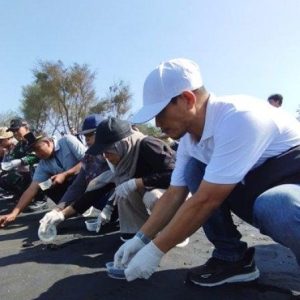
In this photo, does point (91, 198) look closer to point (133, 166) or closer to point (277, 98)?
point (133, 166)

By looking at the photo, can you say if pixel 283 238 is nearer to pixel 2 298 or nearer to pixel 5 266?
pixel 2 298

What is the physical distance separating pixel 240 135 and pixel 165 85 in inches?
14.7

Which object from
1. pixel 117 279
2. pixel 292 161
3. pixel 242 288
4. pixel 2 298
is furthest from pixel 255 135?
pixel 2 298

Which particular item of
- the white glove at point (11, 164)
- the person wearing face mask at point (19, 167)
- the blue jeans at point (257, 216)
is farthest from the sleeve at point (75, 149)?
the blue jeans at point (257, 216)

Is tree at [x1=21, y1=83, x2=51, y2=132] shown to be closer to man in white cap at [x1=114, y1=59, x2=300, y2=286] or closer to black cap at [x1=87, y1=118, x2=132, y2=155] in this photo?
black cap at [x1=87, y1=118, x2=132, y2=155]

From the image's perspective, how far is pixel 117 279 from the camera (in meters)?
2.12

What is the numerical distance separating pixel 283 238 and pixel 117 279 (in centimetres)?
96

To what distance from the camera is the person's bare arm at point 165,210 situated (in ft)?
6.75

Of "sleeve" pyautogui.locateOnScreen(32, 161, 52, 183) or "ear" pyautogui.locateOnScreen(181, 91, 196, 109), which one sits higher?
"ear" pyautogui.locateOnScreen(181, 91, 196, 109)

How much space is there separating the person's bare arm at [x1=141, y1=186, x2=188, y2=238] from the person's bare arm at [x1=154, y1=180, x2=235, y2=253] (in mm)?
306

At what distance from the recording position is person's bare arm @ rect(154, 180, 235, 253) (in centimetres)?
159

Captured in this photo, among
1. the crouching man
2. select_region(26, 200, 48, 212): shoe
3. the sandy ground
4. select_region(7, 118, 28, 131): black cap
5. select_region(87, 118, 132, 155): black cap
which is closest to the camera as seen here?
the sandy ground

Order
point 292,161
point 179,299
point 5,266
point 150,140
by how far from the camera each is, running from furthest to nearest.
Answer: point 150,140
point 5,266
point 179,299
point 292,161

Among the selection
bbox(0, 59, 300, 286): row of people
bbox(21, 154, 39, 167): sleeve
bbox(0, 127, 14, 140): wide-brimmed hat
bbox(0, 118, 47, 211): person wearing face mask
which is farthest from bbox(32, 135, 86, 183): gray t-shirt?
bbox(0, 59, 300, 286): row of people
